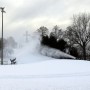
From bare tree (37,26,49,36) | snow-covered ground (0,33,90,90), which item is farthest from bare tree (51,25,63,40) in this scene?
snow-covered ground (0,33,90,90)

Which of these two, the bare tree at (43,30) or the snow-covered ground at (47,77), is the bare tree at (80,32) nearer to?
the bare tree at (43,30)

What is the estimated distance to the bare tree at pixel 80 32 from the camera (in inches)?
2158

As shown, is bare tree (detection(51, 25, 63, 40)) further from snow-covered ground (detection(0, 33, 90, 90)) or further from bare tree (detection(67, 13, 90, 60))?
snow-covered ground (detection(0, 33, 90, 90))

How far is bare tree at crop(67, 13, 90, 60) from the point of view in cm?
5481

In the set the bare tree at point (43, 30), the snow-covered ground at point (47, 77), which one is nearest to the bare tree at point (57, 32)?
the bare tree at point (43, 30)

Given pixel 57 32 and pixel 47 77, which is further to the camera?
pixel 57 32

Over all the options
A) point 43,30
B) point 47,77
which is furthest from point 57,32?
point 47,77

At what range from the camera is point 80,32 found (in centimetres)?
5525

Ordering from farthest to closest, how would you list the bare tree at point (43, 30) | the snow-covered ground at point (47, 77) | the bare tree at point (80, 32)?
the bare tree at point (43, 30) < the bare tree at point (80, 32) < the snow-covered ground at point (47, 77)

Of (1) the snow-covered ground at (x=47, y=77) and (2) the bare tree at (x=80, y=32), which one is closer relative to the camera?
(1) the snow-covered ground at (x=47, y=77)

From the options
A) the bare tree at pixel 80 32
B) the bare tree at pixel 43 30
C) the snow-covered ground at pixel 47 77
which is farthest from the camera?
the bare tree at pixel 43 30

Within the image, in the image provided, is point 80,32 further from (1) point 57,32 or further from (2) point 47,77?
(2) point 47,77

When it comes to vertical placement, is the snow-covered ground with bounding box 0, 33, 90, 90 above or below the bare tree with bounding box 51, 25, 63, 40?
below

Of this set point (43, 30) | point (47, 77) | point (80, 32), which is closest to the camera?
point (47, 77)
